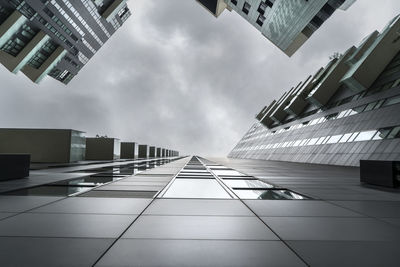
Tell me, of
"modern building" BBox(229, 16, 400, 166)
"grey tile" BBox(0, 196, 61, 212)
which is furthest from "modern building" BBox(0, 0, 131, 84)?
"modern building" BBox(229, 16, 400, 166)

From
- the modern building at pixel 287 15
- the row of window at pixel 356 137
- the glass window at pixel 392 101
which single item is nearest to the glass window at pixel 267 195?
the row of window at pixel 356 137

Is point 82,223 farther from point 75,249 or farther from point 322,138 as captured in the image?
point 322,138

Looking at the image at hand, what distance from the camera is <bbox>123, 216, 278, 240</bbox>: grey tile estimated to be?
14.0ft

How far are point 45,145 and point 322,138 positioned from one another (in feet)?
115

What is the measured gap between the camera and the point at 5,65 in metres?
55.7

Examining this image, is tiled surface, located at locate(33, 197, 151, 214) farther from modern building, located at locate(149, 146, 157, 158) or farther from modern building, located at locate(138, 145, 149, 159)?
modern building, located at locate(149, 146, 157, 158)

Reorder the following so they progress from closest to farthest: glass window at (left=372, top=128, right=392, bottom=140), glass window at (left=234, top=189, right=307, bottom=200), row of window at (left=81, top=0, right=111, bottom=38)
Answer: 1. glass window at (left=234, top=189, right=307, bottom=200)
2. glass window at (left=372, top=128, right=392, bottom=140)
3. row of window at (left=81, top=0, right=111, bottom=38)

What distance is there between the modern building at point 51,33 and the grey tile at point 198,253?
57067 millimetres

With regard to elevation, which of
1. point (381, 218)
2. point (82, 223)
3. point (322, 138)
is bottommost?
point (322, 138)

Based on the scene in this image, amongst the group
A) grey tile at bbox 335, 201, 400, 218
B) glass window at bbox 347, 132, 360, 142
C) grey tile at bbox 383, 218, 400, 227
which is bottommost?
glass window at bbox 347, 132, 360, 142

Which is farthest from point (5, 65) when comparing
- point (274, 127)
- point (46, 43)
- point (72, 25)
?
point (274, 127)

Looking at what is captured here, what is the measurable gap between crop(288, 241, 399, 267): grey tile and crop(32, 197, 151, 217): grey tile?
12.0ft

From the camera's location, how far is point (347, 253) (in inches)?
142

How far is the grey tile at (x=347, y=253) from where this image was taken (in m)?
3.30
